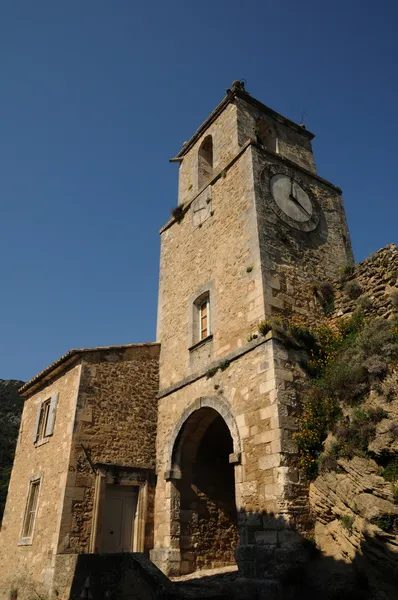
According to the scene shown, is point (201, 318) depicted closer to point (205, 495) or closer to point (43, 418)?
point (205, 495)

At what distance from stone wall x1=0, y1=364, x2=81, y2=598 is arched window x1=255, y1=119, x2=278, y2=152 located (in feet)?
27.4

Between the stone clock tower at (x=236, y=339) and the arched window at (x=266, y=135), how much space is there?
6cm

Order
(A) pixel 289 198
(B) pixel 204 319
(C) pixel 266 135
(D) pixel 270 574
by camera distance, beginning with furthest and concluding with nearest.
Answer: (C) pixel 266 135 → (A) pixel 289 198 → (B) pixel 204 319 → (D) pixel 270 574

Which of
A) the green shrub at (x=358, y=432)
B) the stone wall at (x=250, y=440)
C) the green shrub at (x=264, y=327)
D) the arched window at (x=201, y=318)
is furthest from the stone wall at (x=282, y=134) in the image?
the green shrub at (x=358, y=432)

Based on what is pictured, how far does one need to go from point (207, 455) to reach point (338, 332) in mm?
4124

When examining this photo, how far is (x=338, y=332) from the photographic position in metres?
9.75

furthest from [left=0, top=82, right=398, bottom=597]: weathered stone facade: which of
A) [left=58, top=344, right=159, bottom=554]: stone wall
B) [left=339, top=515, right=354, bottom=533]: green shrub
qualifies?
[left=339, top=515, right=354, bottom=533]: green shrub

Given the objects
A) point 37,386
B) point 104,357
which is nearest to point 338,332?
point 104,357

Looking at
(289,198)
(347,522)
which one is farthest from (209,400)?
(289,198)

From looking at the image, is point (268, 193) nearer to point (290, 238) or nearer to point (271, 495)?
point (290, 238)

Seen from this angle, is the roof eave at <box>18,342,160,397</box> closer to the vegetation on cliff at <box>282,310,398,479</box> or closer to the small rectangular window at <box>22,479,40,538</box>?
the small rectangular window at <box>22,479,40,538</box>

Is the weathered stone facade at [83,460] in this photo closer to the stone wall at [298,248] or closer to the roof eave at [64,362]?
the roof eave at [64,362]

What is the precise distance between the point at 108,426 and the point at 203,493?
8.56ft

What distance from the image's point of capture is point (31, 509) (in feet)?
37.3
